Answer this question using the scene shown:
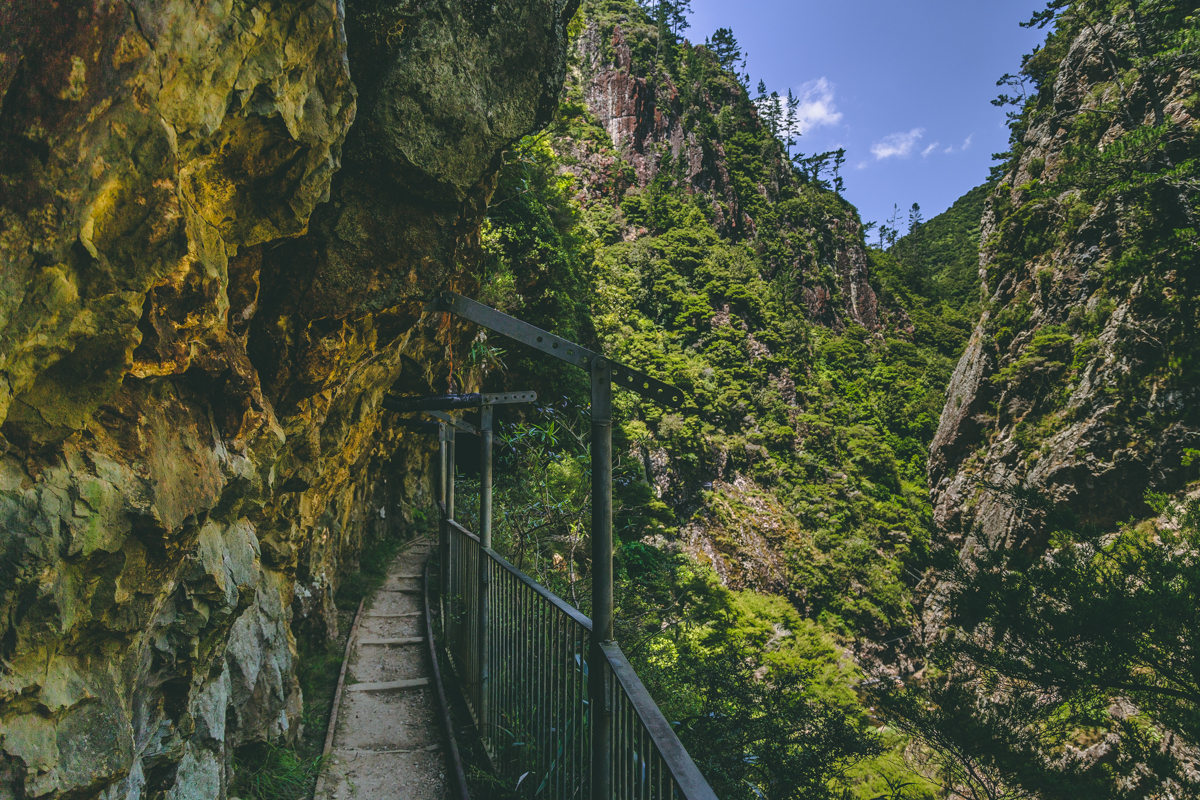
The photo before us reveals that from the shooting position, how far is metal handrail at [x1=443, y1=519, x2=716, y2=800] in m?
2.06

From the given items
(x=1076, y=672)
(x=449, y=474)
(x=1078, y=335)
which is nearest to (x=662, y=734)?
(x=449, y=474)

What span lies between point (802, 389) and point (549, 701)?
33006 mm

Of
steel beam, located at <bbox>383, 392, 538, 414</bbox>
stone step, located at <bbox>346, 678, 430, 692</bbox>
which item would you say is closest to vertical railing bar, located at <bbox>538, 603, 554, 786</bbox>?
steel beam, located at <bbox>383, 392, 538, 414</bbox>

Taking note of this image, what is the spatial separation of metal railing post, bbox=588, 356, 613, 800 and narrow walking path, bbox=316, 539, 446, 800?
7.59 ft

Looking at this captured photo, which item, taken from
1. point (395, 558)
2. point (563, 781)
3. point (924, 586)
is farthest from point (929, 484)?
point (563, 781)

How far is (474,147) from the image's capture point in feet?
13.2

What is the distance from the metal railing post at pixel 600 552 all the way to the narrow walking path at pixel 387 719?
91.1 inches

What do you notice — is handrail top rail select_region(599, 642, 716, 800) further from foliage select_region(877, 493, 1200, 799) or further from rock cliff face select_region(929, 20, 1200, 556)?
rock cliff face select_region(929, 20, 1200, 556)

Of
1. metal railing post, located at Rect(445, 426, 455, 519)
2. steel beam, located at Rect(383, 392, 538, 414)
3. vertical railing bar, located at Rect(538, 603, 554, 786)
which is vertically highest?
steel beam, located at Rect(383, 392, 538, 414)

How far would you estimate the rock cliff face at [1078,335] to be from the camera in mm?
13633

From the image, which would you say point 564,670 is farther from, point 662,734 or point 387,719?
point 387,719

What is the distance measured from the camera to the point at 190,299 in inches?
92.1

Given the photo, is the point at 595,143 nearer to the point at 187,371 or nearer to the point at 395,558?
the point at 395,558

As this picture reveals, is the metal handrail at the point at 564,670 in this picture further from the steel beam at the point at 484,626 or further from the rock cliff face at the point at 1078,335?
the rock cliff face at the point at 1078,335
